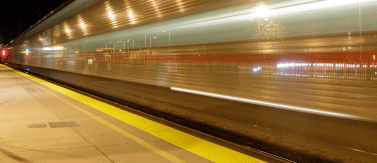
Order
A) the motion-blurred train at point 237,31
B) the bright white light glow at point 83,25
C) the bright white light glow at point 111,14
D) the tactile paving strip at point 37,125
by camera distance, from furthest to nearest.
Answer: the bright white light glow at point 83,25, the bright white light glow at point 111,14, the tactile paving strip at point 37,125, the motion-blurred train at point 237,31

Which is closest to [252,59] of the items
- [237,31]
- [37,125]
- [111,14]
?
[237,31]

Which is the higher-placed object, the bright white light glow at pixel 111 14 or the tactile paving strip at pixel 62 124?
the bright white light glow at pixel 111 14

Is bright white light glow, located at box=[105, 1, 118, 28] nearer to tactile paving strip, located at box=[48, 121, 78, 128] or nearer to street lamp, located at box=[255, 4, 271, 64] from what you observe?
tactile paving strip, located at box=[48, 121, 78, 128]

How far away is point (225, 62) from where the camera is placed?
23.5ft

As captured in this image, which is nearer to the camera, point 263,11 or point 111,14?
point 263,11

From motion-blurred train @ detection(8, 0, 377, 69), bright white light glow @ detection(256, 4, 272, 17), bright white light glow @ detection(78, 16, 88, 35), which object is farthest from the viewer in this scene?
bright white light glow @ detection(78, 16, 88, 35)

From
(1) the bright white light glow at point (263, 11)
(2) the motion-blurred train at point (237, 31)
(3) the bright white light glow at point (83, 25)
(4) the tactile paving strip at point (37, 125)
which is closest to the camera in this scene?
(2) the motion-blurred train at point (237, 31)

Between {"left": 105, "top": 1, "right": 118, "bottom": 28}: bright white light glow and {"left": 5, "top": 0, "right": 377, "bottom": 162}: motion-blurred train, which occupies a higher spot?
{"left": 105, "top": 1, "right": 118, "bottom": 28}: bright white light glow

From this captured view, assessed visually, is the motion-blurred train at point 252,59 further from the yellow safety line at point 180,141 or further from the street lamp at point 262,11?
the yellow safety line at point 180,141

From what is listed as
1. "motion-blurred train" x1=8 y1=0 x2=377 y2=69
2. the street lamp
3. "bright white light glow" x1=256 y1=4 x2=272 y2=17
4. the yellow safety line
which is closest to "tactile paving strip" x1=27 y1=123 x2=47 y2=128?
the yellow safety line

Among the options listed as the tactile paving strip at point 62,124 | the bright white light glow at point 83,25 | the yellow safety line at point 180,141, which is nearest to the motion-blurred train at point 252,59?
the yellow safety line at point 180,141

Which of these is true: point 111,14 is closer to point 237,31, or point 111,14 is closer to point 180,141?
point 237,31

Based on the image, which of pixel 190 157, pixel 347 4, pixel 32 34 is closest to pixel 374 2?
pixel 347 4

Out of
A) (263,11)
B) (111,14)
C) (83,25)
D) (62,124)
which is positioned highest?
(83,25)
